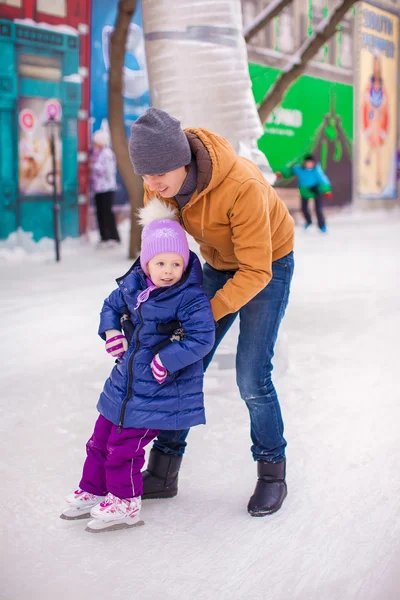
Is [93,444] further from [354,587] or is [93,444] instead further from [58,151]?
[58,151]

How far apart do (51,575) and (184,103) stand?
2496mm

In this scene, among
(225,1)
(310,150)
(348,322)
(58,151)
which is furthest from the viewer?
(310,150)

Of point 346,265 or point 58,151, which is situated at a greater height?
point 58,151

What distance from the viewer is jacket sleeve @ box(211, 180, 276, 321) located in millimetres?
2004

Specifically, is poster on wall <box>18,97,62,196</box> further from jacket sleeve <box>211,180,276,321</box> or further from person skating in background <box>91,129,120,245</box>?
jacket sleeve <box>211,180,276,321</box>

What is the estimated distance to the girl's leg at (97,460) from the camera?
217 centimetres

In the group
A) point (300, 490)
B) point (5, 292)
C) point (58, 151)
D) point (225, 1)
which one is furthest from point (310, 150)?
point (300, 490)

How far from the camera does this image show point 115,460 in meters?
2.09

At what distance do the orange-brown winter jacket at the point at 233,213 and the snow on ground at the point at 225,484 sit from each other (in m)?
0.69

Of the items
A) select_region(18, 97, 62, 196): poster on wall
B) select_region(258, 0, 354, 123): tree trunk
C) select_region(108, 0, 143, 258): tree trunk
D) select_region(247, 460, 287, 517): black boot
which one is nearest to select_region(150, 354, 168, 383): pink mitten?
select_region(247, 460, 287, 517): black boot

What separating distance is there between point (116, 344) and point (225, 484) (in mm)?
704

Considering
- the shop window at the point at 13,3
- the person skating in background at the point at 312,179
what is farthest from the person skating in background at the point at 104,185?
the person skating in background at the point at 312,179

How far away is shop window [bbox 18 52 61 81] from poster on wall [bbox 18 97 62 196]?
1.01ft

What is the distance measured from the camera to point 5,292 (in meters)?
6.40
